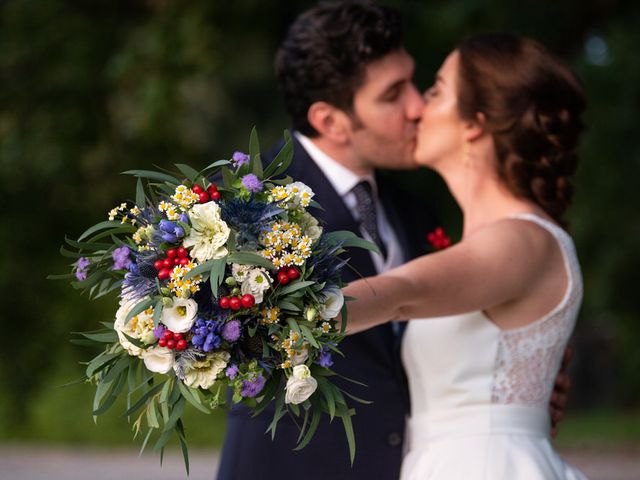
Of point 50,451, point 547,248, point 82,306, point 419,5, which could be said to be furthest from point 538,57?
point 50,451

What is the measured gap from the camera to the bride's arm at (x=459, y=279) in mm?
2707

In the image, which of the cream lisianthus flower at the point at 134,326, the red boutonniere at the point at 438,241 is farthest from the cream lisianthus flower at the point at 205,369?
the red boutonniere at the point at 438,241

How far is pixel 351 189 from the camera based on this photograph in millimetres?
3820

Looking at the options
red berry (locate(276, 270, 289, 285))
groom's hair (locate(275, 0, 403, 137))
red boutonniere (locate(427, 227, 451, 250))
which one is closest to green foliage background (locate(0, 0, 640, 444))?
groom's hair (locate(275, 0, 403, 137))

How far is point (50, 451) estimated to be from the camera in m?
13.3

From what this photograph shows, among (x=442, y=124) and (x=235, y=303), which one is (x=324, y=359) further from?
(x=442, y=124)

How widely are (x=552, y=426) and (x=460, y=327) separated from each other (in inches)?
28.2

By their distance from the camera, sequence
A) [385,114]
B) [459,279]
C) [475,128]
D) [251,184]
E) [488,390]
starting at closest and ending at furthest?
[251,184], [459,279], [488,390], [475,128], [385,114]

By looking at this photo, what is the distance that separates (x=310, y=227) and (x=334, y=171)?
1462mm

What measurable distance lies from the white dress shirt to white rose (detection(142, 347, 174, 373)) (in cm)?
154

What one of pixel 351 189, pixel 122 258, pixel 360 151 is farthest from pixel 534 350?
pixel 122 258

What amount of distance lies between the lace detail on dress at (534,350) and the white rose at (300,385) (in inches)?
51.1

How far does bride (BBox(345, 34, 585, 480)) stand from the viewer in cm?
320

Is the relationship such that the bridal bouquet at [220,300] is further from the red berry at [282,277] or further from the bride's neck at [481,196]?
the bride's neck at [481,196]
